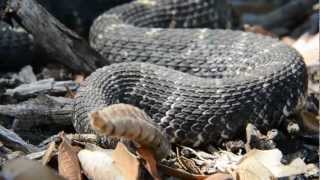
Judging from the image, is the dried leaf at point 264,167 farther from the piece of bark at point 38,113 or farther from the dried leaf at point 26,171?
the piece of bark at point 38,113

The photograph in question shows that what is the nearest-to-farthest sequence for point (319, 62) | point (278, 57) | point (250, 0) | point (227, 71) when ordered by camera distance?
point (278, 57) < point (227, 71) < point (319, 62) < point (250, 0)

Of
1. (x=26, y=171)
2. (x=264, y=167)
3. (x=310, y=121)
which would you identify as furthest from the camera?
(x=310, y=121)

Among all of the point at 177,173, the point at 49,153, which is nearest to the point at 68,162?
the point at 49,153

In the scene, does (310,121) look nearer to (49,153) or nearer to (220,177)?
(220,177)

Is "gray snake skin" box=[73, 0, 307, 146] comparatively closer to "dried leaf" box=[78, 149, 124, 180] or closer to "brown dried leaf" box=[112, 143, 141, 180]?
"dried leaf" box=[78, 149, 124, 180]

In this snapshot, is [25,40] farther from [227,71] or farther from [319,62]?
[319,62]

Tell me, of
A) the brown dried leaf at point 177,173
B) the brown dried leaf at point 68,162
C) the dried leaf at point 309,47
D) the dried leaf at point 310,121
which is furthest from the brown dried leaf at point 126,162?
the dried leaf at point 309,47

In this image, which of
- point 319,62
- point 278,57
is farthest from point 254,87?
point 319,62

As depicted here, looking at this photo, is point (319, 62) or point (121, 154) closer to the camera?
point (121, 154)
